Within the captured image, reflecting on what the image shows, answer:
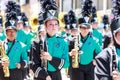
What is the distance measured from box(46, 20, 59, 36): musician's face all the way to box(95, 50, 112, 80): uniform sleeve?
2479 millimetres

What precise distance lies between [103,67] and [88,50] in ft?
15.7

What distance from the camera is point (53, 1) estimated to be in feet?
28.6

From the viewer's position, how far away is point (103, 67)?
546cm

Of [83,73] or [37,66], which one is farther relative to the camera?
[83,73]

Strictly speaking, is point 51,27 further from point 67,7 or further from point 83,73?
point 67,7

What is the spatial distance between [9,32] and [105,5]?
17.4 meters

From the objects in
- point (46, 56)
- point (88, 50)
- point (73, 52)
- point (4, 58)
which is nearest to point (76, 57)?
point (73, 52)

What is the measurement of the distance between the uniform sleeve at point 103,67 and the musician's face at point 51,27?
8.13 feet

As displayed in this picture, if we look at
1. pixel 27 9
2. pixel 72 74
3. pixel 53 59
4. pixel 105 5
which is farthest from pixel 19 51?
pixel 27 9

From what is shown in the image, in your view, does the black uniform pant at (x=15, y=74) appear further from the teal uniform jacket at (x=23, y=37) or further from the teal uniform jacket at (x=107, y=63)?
the teal uniform jacket at (x=23, y=37)

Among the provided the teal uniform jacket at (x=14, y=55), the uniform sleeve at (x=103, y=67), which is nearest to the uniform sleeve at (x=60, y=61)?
the teal uniform jacket at (x=14, y=55)

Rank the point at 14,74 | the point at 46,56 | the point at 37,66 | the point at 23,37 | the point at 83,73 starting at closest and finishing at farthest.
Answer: the point at 46,56, the point at 37,66, the point at 14,74, the point at 83,73, the point at 23,37

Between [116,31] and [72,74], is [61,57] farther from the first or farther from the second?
[116,31]

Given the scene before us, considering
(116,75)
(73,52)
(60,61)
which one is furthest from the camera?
(73,52)
